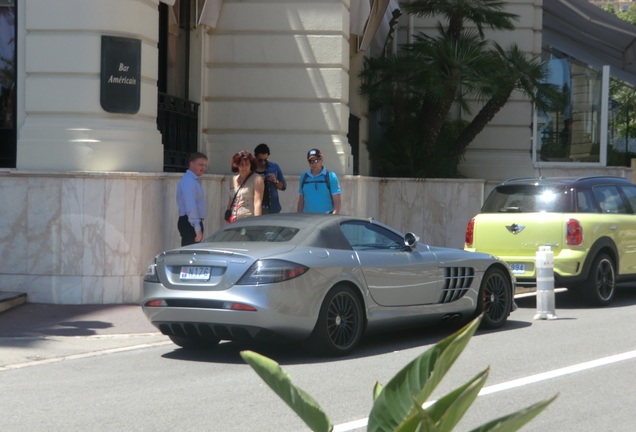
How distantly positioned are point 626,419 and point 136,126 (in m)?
8.29

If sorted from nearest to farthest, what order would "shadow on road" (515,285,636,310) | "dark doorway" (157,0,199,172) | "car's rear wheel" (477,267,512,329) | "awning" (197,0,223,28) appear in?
A: "car's rear wheel" (477,267,512,329)
"shadow on road" (515,285,636,310)
"dark doorway" (157,0,199,172)
"awning" (197,0,223,28)

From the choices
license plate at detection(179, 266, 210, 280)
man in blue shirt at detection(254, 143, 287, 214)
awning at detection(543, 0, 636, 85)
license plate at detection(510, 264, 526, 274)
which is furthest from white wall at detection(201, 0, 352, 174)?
awning at detection(543, 0, 636, 85)

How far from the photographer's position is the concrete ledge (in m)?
12.3

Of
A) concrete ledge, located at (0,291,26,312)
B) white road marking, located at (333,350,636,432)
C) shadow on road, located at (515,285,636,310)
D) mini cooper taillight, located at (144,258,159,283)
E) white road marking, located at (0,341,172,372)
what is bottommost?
white road marking, located at (0,341,172,372)

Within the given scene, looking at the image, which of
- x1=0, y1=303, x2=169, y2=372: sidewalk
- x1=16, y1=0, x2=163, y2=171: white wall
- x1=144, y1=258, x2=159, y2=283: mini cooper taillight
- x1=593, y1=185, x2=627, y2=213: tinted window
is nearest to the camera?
x1=144, y1=258, x2=159, y2=283: mini cooper taillight

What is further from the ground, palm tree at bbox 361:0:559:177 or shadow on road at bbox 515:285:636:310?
palm tree at bbox 361:0:559:177

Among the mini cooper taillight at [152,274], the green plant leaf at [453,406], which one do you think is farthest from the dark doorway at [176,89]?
the green plant leaf at [453,406]

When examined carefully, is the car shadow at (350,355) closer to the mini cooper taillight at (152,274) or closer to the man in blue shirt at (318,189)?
the mini cooper taillight at (152,274)

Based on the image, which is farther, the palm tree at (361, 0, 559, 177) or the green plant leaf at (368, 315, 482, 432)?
the palm tree at (361, 0, 559, 177)

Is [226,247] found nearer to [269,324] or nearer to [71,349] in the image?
[269,324]

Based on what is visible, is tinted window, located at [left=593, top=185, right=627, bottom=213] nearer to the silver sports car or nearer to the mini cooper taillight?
the silver sports car

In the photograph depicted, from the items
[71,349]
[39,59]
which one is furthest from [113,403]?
[39,59]

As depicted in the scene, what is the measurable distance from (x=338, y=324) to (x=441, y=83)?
1032cm

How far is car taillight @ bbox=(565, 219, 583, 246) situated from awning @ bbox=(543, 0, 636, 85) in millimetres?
12835
